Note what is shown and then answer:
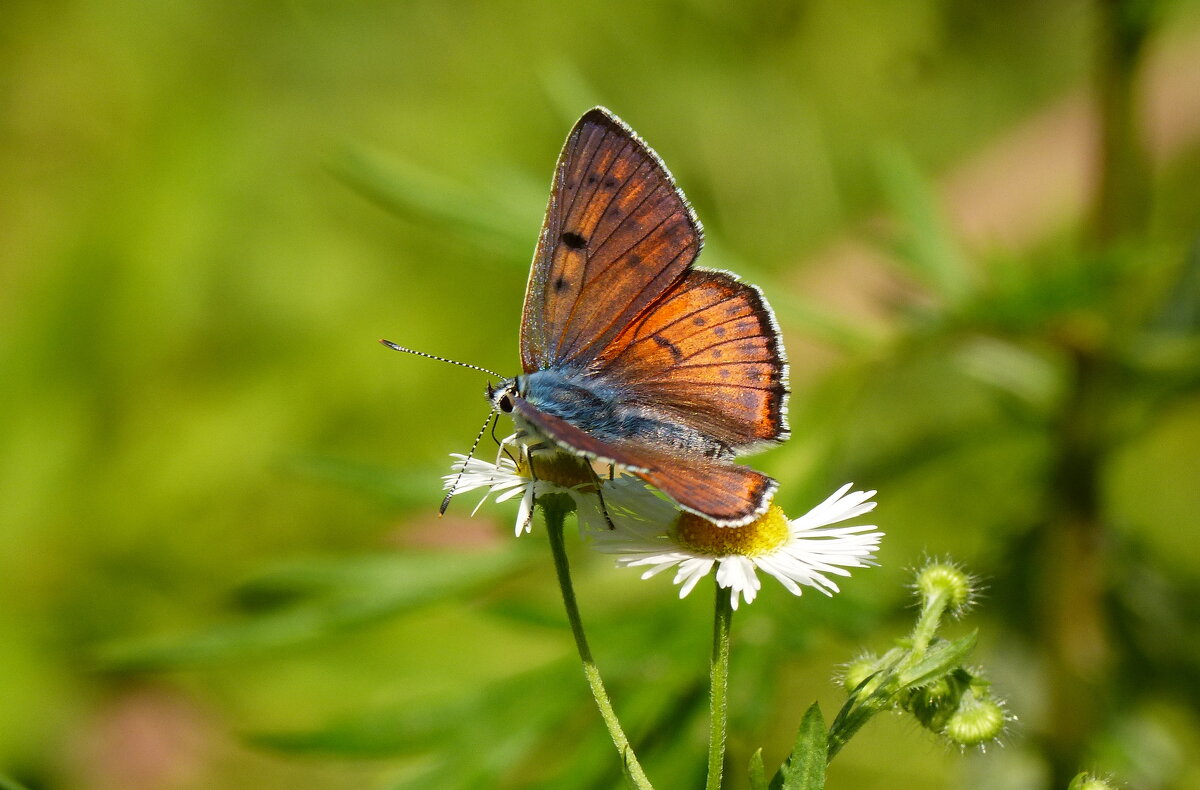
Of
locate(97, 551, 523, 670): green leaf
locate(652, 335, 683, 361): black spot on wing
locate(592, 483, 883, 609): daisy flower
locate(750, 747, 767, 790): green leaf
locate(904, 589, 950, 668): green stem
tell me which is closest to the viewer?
locate(750, 747, 767, 790): green leaf

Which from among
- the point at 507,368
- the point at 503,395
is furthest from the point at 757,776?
the point at 507,368

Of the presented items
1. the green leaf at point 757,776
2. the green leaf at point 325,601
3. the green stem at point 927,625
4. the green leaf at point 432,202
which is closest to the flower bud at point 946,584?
the green stem at point 927,625

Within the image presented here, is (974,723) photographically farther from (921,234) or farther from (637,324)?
(921,234)

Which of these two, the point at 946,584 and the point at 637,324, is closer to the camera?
the point at 946,584

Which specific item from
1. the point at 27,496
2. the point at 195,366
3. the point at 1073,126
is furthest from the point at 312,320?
the point at 1073,126

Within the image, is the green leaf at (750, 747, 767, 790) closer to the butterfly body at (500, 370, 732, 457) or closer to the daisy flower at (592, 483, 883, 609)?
the daisy flower at (592, 483, 883, 609)

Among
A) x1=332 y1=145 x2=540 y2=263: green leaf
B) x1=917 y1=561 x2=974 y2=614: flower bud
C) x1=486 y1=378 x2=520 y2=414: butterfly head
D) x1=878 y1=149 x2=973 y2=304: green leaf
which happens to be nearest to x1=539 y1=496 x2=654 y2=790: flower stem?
x1=486 y1=378 x2=520 y2=414: butterfly head

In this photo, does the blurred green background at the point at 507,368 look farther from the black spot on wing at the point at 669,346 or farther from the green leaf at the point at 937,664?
the green leaf at the point at 937,664

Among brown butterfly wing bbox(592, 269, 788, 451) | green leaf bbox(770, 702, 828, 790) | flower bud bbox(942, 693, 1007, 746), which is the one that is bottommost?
green leaf bbox(770, 702, 828, 790)
